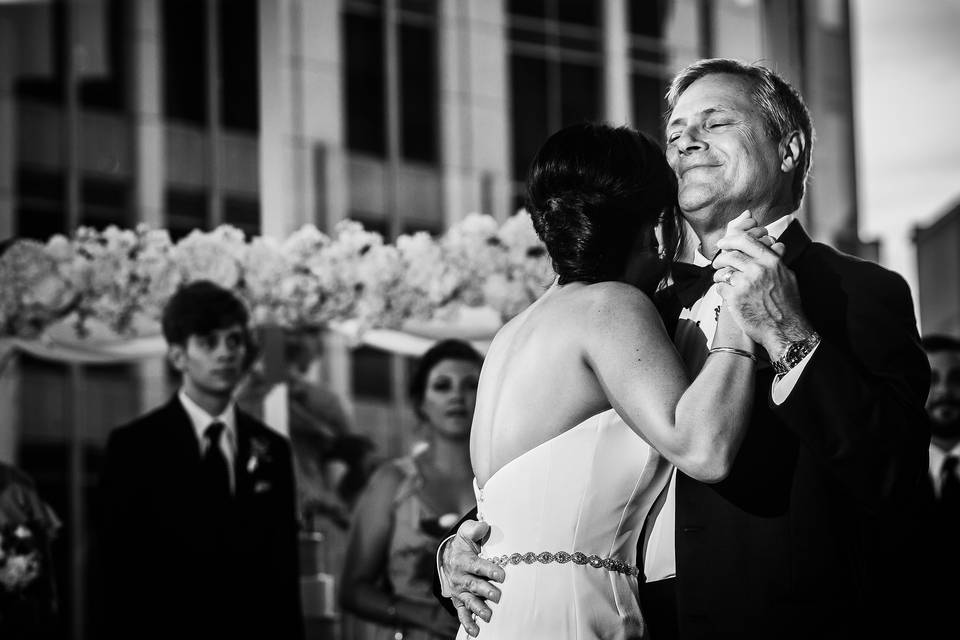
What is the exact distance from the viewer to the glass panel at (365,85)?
1444 centimetres

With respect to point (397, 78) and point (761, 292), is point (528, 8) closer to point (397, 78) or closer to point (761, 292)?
point (397, 78)

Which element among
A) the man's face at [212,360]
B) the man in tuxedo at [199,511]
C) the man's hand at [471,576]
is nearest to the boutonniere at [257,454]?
the man in tuxedo at [199,511]

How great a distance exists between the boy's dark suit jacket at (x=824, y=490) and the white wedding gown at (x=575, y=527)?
0.25 ft

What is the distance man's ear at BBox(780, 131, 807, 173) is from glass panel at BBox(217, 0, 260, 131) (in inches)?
420

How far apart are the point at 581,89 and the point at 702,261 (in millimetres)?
13085

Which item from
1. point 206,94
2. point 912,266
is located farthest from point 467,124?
point 912,266

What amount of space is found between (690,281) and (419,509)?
3.29m

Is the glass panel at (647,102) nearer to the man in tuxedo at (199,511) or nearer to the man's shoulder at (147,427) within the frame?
the man in tuxedo at (199,511)

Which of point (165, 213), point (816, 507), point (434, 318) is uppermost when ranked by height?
point (165, 213)

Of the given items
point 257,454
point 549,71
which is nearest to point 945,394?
point 257,454

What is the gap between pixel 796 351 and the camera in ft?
8.41

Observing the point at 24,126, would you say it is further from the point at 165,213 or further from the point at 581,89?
the point at 581,89

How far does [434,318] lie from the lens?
24.7 feet

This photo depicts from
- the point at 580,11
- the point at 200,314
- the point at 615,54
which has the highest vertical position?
the point at 580,11
